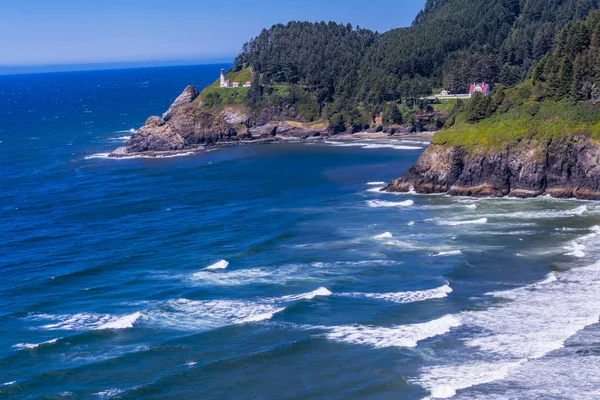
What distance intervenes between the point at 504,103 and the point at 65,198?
198 ft

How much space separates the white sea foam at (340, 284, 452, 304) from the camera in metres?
52.4

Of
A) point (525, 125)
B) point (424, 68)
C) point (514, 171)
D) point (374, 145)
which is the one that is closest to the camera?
point (514, 171)

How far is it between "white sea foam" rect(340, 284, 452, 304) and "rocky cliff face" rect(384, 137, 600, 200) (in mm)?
32447

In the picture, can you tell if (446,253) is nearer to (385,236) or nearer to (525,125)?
(385,236)

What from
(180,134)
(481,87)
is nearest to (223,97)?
(180,134)

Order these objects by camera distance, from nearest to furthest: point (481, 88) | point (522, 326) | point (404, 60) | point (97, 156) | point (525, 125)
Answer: point (522, 326) < point (525, 125) < point (97, 156) < point (481, 88) < point (404, 60)

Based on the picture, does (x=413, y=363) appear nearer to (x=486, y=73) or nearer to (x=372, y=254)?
(x=372, y=254)

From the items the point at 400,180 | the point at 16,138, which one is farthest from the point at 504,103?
the point at 16,138

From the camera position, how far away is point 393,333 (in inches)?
1834

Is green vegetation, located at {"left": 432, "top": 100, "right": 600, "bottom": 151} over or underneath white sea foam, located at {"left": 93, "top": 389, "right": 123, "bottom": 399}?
over

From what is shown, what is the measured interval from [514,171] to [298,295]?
40.0 metres

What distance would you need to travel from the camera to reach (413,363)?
42219mm

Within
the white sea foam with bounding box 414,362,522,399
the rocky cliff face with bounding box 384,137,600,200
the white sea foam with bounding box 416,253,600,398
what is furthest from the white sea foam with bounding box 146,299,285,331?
the rocky cliff face with bounding box 384,137,600,200

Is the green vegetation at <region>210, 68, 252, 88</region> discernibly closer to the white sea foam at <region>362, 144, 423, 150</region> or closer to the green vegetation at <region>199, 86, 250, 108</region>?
the green vegetation at <region>199, 86, 250, 108</region>
